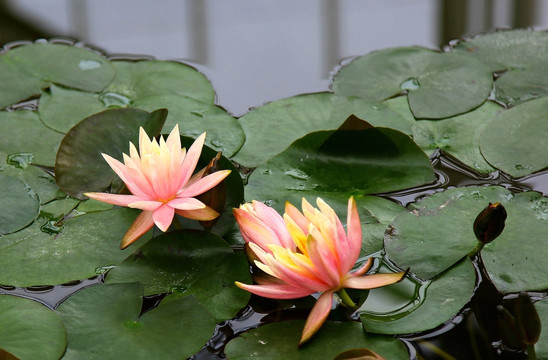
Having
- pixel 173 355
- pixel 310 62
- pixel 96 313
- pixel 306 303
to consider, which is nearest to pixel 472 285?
pixel 306 303

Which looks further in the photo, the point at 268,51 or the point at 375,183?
the point at 268,51

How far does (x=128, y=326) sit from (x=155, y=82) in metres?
1.10

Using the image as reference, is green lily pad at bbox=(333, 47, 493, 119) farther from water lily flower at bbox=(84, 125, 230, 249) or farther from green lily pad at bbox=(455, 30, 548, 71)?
water lily flower at bbox=(84, 125, 230, 249)

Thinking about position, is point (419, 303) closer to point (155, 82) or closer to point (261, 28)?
point (155, 82)

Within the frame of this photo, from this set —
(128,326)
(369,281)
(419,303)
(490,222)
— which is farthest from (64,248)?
(490,222)

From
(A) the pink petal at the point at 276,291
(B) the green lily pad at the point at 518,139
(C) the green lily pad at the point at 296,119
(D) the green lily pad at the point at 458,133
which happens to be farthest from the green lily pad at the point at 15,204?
(B) the green lily pad at the point at 518,139

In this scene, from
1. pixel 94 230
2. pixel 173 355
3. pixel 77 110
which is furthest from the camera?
pixel 77 110

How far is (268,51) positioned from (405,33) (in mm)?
542

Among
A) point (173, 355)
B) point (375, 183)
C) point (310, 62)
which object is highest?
point (310, 62)

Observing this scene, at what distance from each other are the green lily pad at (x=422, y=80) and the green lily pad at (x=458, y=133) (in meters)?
0.03

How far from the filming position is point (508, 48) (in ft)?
8.07

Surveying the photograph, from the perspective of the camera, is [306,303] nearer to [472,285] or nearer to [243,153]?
[472,285]

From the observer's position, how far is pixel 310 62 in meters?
2.52

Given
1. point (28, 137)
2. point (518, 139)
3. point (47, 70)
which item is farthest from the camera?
point (47, 70)
